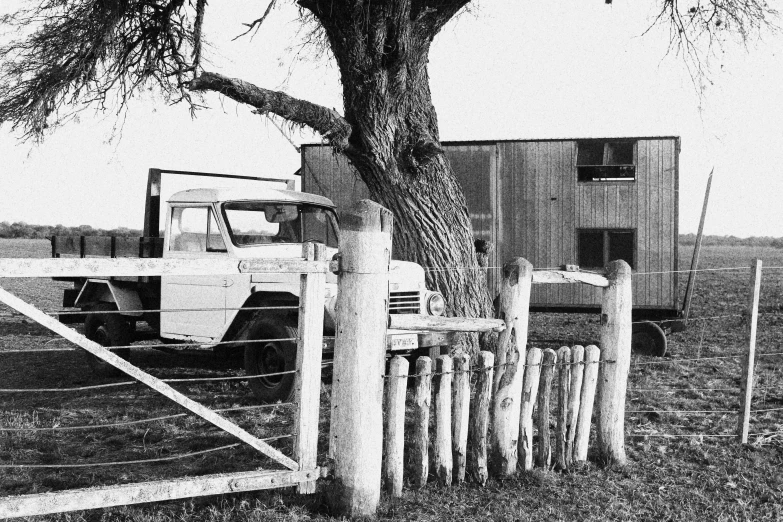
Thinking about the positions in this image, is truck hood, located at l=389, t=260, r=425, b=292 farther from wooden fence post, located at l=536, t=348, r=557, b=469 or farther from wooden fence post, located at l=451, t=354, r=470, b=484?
wooden fence post, located at l=451, t=354, r=470, b=484

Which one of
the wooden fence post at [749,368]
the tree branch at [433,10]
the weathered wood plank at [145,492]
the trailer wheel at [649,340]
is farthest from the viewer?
the trailer wheel at [649,340]

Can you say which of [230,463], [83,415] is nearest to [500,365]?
[230,463]

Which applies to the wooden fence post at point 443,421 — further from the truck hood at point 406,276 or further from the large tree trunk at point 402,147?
the large tree trunk at point 402,147

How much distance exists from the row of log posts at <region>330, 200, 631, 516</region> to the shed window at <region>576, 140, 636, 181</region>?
26.6ft

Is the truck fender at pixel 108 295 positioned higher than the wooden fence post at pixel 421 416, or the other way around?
the truck fender at pixel 108 295

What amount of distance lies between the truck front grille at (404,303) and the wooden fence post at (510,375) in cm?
278

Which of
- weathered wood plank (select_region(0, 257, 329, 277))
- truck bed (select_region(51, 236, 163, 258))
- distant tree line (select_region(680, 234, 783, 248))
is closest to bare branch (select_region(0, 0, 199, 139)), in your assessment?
truck bed (select_region(51, 236, 163, 258))

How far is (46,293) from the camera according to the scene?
21234 mm

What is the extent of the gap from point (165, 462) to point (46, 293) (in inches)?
673

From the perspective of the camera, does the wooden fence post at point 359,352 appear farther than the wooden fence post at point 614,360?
No

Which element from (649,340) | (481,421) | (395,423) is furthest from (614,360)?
(649,340)

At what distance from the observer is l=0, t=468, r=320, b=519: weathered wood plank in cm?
384

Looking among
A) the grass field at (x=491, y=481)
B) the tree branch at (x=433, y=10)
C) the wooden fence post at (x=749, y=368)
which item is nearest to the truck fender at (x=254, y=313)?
the grass field at (x=491, y=481)

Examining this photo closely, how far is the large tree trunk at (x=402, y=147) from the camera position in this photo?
8836mm
